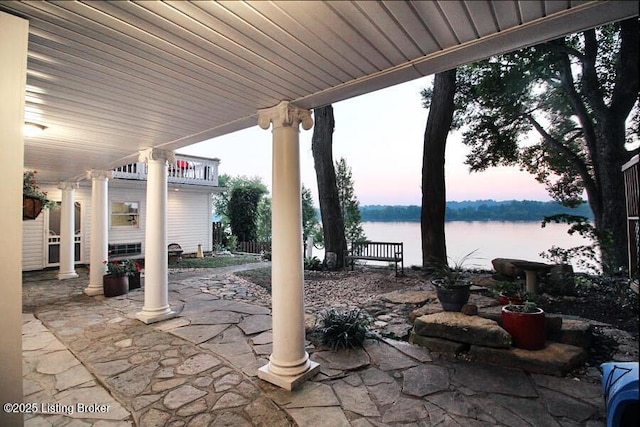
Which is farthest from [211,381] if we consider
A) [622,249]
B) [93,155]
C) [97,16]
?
[622,249]

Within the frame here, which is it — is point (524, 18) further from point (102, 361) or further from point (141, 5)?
point (102, 361)

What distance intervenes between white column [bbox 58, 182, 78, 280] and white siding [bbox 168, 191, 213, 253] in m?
3.44

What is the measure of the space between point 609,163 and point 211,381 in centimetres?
827

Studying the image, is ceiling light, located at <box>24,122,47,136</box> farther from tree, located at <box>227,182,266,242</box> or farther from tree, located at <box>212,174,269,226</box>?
tree, located at <box>212,174,269,226</box>

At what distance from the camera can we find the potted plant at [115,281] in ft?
19.6

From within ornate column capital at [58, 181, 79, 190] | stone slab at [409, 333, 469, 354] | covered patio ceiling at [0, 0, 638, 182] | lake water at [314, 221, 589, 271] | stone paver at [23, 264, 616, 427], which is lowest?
stone paver at [23, 264, 616, 427]

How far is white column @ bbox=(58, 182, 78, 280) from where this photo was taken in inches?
302

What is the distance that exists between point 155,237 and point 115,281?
2.56 metres

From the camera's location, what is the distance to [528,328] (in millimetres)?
2965

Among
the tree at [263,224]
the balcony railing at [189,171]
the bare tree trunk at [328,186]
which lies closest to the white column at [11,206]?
the bare tree trunk at [328,186]

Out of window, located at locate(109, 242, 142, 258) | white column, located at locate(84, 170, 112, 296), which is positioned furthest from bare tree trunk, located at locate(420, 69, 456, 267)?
window, located at locate(109, 242, 142, 258)

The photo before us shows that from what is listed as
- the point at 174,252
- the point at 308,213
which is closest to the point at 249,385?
the point at 174,252

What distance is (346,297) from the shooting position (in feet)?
19.8

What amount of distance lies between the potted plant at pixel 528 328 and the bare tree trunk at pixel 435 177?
5.00 m
